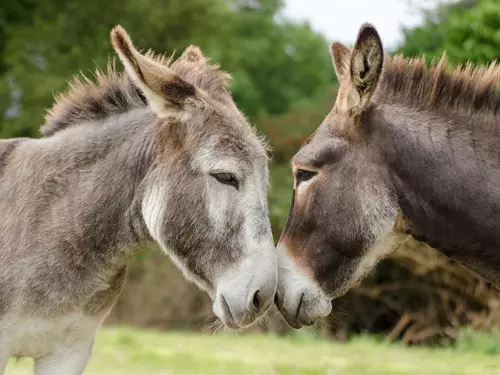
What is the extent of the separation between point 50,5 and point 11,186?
1924cm

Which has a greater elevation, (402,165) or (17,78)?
(402,165)

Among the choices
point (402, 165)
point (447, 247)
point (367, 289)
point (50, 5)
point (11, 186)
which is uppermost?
point (402, 165)

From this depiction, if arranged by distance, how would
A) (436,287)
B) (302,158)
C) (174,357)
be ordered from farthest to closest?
(436,287) → (174,357) → (302,158)

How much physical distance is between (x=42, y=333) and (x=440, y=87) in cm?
249

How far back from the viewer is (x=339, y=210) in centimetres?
417

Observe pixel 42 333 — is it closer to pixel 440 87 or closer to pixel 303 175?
pixel 303 175

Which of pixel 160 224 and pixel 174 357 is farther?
pixel 174 357

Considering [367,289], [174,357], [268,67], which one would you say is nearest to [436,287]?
[367,289]

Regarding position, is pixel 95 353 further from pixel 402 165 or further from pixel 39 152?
pixel 402 165

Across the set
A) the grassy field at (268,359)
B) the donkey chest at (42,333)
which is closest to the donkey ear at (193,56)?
the donkey chest at (42,333)

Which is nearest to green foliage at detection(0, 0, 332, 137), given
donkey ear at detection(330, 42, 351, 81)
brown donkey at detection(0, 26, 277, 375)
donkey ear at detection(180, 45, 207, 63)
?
donkey ear at detection(180, 45, 207, 63)

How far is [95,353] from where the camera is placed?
30.9ft

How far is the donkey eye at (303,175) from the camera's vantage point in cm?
431

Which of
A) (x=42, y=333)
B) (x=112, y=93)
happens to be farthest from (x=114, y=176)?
(x=42, y=333)
